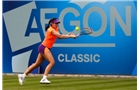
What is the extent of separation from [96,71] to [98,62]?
1.15 ft

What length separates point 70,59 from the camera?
14.9m

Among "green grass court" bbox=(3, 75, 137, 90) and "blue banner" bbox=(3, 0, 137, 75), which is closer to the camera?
"green grass court" bbox=(3, 75, 137, 90)

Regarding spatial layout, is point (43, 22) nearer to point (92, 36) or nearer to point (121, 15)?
point (92, 36)

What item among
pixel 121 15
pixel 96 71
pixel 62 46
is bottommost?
pixel 96 71

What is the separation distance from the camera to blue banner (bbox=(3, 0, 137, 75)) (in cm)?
1459

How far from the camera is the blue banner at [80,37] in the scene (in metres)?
14.6

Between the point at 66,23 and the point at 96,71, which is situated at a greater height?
the point at 66,23

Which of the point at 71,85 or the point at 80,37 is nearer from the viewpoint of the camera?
the point at 71,85

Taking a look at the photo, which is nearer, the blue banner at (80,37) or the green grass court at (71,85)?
the green grass court at (71,85)

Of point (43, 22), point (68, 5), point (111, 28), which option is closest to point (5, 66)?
point (43, 22)

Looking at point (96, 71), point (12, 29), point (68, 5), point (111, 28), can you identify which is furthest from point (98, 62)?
point (12, 29)

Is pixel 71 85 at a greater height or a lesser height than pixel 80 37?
lesser

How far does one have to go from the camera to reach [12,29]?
15367mm

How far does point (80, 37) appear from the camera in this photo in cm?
1479
